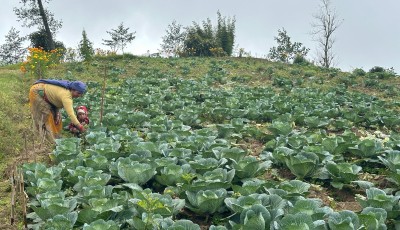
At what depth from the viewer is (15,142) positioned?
25.5 feet

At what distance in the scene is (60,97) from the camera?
25.8 feet

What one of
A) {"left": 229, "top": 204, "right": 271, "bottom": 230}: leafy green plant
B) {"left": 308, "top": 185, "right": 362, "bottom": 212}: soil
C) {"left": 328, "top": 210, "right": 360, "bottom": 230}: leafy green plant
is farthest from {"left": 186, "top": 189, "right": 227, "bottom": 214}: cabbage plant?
{"left": 308, "top": 185, "right": 362, "bottom": 212}: soil

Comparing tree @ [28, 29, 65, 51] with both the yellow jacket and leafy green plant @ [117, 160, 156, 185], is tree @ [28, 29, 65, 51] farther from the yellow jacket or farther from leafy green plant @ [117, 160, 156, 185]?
leafy green plant @ [117, 160, 156, 185]

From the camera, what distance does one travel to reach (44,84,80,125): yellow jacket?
7.64m

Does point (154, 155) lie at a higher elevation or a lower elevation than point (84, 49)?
lower

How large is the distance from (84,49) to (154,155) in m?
16.6

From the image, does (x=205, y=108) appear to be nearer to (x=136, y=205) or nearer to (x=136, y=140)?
(x=136, y=140)

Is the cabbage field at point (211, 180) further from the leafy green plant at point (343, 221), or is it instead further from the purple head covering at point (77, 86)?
the purple head covering at point (77, 86)

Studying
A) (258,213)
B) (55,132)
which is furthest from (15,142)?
(258,213)

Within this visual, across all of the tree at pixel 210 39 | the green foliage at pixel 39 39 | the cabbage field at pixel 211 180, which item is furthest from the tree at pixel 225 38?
the cabbage field at pixel 211 180

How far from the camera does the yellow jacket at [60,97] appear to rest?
25.1 feet

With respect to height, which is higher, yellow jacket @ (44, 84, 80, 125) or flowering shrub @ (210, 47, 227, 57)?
flowering shrub @ (210, 47, 227, 57)

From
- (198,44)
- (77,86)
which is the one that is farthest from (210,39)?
(77,86)

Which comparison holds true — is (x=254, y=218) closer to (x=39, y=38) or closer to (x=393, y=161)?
(x=393, y=161)
